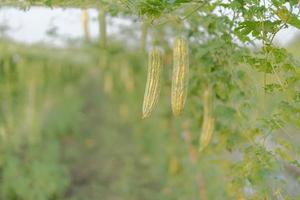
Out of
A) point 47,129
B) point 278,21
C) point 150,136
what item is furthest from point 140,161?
point 278,21

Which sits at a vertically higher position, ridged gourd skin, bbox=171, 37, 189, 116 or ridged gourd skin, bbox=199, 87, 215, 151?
ridged gourd skin, bbox=171, 37, 189, 116

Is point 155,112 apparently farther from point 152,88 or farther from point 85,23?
point 152,88

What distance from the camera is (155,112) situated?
757 centimetres

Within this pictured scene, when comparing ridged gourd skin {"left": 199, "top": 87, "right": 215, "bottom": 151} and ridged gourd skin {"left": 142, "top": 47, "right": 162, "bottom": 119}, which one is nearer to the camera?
ridged gourd skin {"left": 142, "top": 47, "right": 162, "bottom": 119}

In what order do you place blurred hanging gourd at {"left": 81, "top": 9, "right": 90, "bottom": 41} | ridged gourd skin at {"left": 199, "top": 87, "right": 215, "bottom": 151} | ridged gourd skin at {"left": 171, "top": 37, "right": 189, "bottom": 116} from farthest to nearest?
blurred hanging gourd at {"left": 81, "top": 9, "right": 90, "bottom": 41} → ridged gourd skin at {"left": 199, "top": 87, "right": 215, "bottom": 151} → ridged gourd skin at {"left": 171, "top": 37, "right": 189, "bottom": 116}

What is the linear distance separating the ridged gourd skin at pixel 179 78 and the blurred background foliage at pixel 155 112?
135 mm

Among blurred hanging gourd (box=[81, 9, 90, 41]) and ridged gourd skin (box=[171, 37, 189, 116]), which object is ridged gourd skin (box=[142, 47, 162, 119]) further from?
blurred hanging gourd (box=[81, 9, 90, 41])

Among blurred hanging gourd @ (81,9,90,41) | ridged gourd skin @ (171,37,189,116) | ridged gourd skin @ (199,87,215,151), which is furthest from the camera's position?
blurred hanging gourd @ (81,9,90,41)

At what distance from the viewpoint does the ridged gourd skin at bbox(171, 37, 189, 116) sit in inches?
88.7

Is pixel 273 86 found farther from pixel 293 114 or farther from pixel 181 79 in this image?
pixel 181 79

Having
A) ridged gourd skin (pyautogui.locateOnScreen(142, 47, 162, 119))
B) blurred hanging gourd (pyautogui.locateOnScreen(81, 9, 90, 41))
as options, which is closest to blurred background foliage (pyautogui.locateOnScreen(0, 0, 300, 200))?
blurred hanging gourd (pyautogui.locateOnScreen(81, 9, 90, 41))

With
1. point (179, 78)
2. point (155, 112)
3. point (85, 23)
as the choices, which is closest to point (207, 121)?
point (179, 78)

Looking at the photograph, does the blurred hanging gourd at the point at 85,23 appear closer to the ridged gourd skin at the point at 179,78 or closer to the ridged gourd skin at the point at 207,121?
the ridged gourd skin at the point at 207,121

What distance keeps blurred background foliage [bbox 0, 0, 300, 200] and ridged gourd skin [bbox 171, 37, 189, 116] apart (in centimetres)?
14
